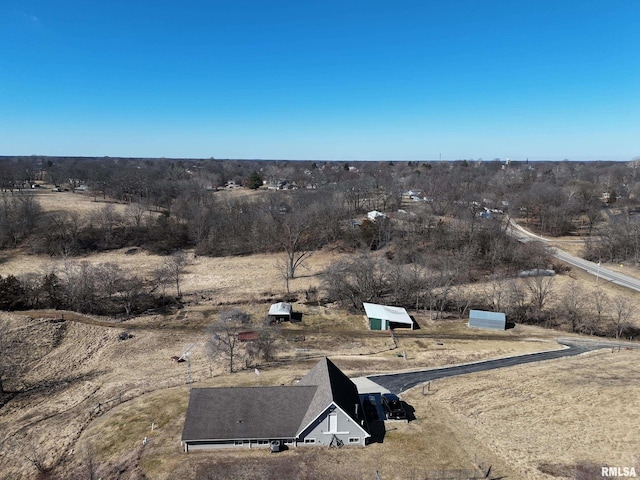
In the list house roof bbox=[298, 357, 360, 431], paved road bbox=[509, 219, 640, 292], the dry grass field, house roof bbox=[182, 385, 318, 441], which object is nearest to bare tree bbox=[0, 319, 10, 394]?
the dry grass field

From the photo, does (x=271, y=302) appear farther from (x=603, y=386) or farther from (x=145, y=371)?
(x=603, y=386)

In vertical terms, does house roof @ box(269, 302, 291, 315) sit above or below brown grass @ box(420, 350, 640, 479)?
above

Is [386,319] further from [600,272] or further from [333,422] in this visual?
[600,272]

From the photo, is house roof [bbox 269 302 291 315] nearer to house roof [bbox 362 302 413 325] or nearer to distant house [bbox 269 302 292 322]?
distant house [bbox 269 302 292 322]

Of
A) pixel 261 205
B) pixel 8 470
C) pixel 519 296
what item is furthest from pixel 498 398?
pixel 261 205

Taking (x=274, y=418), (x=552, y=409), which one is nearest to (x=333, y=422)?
(x=274, y=418)

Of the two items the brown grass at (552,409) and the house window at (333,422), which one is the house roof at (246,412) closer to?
the house window at (333,422)
